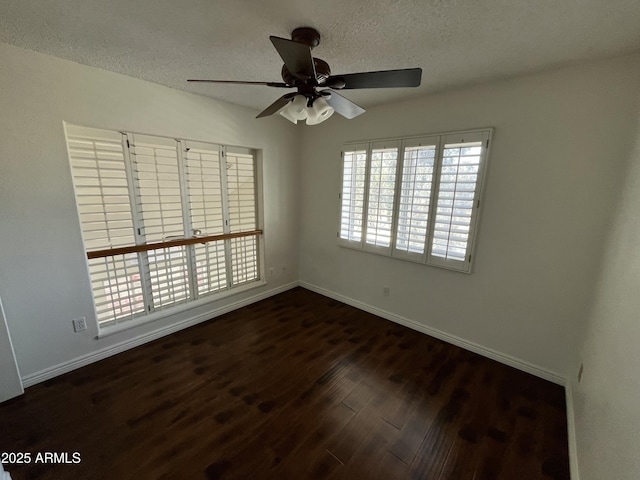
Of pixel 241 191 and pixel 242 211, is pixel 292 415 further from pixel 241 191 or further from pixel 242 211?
pixel 241 191

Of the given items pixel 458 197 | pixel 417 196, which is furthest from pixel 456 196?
pixel 417 196

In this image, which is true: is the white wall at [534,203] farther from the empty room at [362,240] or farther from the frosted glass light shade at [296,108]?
the frosted glass light shade at [296,108]

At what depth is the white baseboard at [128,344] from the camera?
1955mm

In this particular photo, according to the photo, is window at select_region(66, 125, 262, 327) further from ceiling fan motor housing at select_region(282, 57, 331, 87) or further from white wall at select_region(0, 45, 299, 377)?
ceiling fan motor housing at select_region(282, 57, 331, 87)

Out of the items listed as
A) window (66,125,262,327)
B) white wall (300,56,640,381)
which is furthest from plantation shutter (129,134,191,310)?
white wall (300,56,640,381)

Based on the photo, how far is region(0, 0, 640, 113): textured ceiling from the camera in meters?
1.24

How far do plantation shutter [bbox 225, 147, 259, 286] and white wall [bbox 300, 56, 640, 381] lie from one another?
1.59 m

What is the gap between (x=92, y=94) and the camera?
6.37 ft

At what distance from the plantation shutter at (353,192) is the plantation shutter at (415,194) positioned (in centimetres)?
49

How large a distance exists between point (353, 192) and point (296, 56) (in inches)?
77.8

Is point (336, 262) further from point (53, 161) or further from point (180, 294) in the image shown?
point (53, 161)

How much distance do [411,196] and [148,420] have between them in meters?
2.78

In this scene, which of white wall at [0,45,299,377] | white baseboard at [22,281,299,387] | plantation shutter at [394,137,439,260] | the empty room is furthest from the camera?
plantation shutter at [394,137,439,260]

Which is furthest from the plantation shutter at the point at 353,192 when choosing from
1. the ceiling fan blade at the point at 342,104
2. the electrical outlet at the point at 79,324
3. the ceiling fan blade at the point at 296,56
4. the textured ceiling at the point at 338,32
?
the electrical outlet at the point at 79,324
